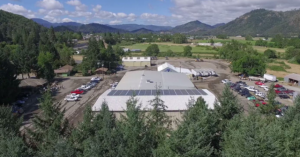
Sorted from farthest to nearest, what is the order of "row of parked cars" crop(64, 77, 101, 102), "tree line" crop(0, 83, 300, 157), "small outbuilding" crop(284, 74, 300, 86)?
1. "small outbuilding" crop(284, 74, 300, 86)
2. "row of parked cars" crop(64, 77, 101, 102)
3. "tree line" crop(0, 83, 300, 157)

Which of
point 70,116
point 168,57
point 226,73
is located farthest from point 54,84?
point 168,57

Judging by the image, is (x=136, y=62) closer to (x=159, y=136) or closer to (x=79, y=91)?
(x=79, y=91)

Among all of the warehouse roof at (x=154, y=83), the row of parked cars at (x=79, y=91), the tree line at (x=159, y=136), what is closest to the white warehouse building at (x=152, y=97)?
the warehouse roof at (x=154, y=83)

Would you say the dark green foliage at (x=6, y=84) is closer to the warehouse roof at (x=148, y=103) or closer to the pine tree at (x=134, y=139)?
the warehouse roof at (x=148, y=103)

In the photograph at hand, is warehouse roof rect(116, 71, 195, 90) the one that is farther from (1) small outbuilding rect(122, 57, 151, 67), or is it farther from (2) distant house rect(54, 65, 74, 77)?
(1) small outbuilding rect(122, 57, 151, 67)

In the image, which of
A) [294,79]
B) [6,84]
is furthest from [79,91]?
[294,79]

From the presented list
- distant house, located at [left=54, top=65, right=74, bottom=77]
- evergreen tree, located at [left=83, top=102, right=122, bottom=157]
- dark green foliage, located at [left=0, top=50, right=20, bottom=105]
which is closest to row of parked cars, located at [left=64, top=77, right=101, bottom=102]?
dark green foliage, located at [left=0, top=50, right=20, bottom=105]
